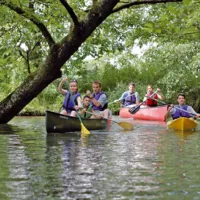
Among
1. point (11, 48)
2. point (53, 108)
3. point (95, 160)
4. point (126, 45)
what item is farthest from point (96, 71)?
point (95, 160)

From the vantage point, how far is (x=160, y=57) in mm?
26875

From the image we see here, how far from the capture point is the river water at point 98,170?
5.02 metres

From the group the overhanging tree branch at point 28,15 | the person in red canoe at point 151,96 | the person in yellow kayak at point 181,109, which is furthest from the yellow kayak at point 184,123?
the person in red canoe at point 151,96

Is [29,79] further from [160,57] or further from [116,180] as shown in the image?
[160,57]

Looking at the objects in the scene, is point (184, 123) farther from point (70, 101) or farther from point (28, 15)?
point (28, 15)

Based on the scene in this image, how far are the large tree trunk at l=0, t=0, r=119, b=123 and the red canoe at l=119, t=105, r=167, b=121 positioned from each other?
6.53m

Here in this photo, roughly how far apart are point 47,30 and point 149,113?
7.29 meters

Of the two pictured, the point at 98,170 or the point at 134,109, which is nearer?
the point at 98,170

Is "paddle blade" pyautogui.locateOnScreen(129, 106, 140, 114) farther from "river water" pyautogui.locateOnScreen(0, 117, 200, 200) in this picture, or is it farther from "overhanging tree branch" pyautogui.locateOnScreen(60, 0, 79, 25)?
"river water" pyautogui.locateOnScreen(0, 117, 200, 200)

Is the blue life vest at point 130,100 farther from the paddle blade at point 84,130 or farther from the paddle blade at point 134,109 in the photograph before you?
the paddle blade at point 84,130

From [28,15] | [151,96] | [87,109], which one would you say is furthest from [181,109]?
[28,15]

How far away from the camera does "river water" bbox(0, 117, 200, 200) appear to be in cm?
502

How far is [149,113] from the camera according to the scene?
62.7 ft

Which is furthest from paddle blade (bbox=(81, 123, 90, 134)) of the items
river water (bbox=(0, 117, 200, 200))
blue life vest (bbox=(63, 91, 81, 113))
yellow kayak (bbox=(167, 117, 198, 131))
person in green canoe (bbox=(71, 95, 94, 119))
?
yellow kayak (bbox=(167, 117, 198, 131))
